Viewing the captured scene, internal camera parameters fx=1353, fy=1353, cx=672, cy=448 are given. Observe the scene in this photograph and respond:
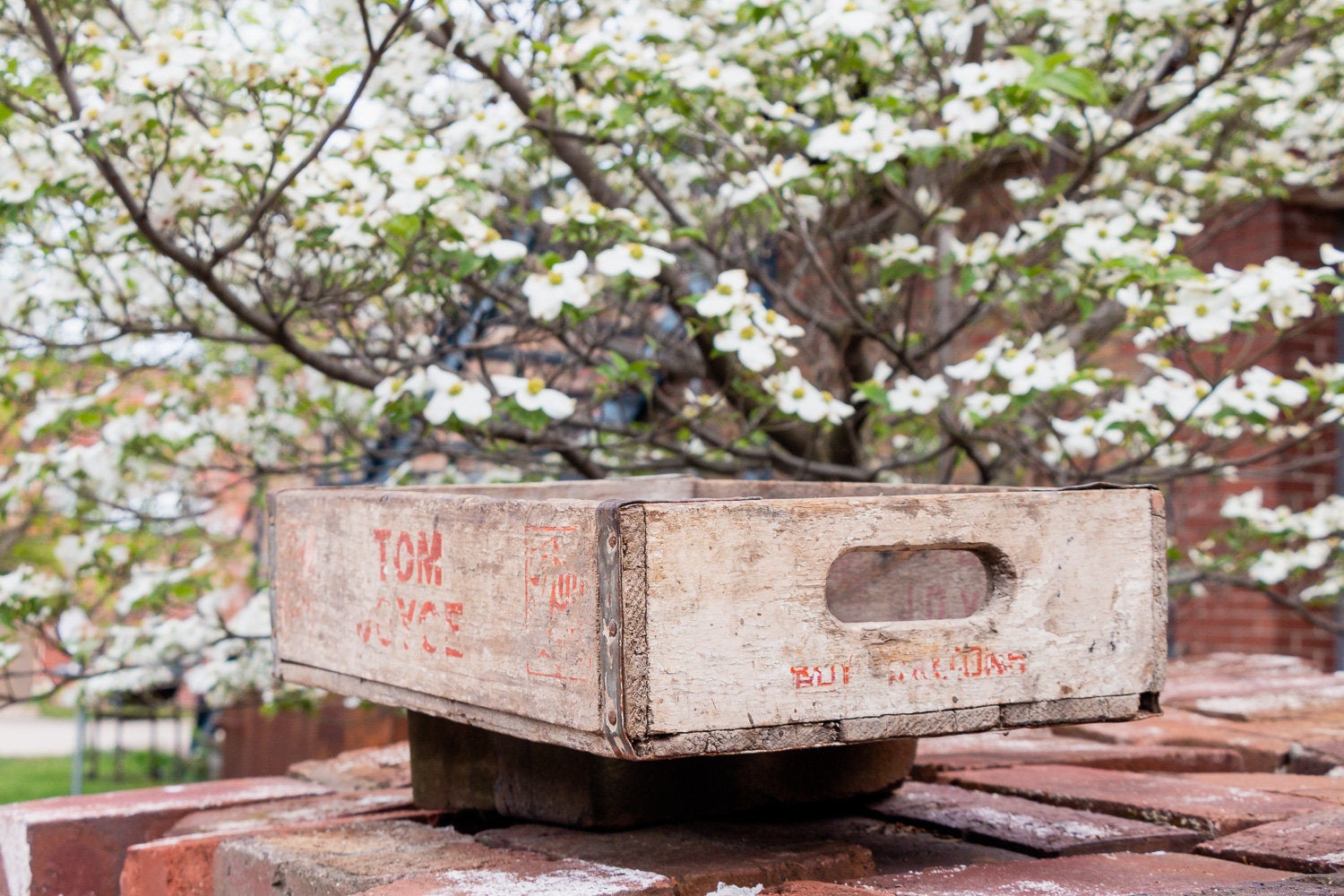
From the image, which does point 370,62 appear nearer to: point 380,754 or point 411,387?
point 411,387

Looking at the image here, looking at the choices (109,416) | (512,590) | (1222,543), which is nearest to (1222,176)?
(1222,543)

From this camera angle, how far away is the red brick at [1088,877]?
1819mm

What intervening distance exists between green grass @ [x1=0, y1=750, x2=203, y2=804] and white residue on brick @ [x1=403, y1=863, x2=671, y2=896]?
5380 mm

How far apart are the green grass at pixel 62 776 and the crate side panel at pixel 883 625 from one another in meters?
5.80

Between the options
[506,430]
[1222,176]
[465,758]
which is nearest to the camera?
[465,758]

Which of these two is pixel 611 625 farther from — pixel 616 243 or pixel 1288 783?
pixel 616 243

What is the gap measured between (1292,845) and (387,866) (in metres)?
1.35

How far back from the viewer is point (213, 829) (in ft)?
8.37

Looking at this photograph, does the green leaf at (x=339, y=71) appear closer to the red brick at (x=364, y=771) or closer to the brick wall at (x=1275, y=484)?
the red brick at (x=364, y=771)

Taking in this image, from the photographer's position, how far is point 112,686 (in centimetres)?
451

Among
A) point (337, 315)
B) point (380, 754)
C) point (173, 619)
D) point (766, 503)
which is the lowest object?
point (380, 754)

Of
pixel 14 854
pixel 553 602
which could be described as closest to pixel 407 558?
pixel 553 602

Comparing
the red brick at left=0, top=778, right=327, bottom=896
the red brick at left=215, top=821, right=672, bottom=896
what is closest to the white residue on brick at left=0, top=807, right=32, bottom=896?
the red brick at left=0, top=778, right=327, bottom=896

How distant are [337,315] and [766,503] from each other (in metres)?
2.07
